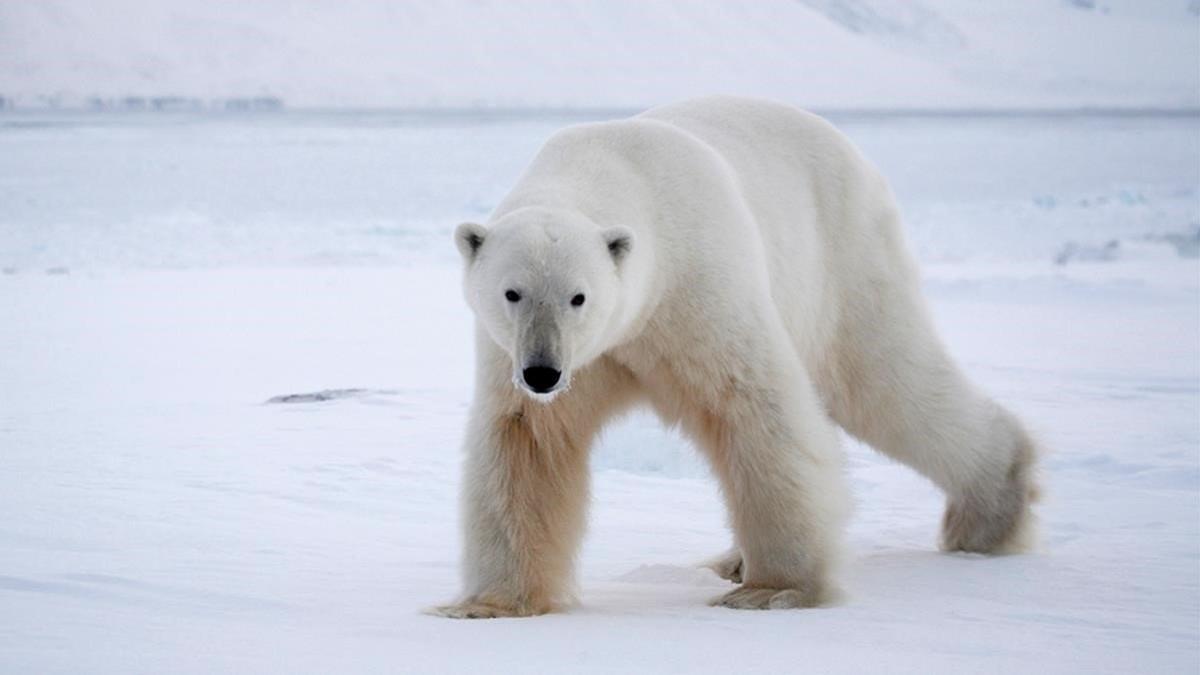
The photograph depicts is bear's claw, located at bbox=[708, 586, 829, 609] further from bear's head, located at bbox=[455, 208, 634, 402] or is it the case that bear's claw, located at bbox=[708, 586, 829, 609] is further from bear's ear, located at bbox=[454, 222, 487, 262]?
bear's ear, located at bbox=[454, 222, 487, 262]

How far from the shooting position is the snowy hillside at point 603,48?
62.1 meters

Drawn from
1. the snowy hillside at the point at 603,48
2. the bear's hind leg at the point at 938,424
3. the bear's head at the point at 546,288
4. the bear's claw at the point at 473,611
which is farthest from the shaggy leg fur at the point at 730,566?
the snowy hillside at the point at 603,48

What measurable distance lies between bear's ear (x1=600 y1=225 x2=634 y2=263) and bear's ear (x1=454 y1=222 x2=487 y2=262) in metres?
0.23

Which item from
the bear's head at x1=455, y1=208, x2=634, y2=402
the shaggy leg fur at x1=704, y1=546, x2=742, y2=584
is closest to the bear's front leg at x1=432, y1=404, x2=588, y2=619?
the bear's head at x1=455, y1=208, x2=634, y2=402

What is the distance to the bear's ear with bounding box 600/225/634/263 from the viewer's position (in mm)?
2684

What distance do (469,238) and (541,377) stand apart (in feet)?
1.29

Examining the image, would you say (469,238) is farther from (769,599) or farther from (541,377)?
(769,599)

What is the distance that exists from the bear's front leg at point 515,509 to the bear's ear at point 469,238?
0.35 m

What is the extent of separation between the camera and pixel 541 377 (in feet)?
8.17

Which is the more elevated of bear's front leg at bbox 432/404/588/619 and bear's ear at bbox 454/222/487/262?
bear's ear at bbox 454/222/487/262

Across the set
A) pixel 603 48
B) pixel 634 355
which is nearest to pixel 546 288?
pixel 634 355

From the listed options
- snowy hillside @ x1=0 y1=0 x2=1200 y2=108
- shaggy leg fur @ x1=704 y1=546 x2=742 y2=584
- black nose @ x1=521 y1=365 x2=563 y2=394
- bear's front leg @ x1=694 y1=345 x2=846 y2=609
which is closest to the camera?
black nose @ x1=521 y1=365 x2=563 y2=394

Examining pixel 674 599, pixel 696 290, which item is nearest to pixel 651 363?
pixel 696 290

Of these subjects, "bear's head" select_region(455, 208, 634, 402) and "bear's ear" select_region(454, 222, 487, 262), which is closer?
"bear's head" select_region(455, 208, 634, 402)
